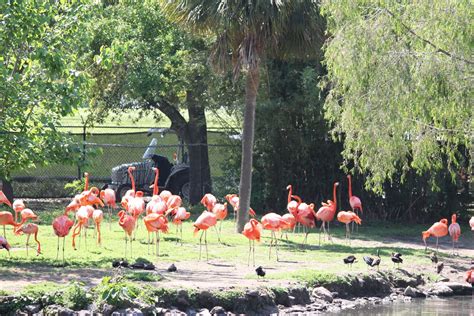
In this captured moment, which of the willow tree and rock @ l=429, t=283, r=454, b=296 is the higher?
the willow tree

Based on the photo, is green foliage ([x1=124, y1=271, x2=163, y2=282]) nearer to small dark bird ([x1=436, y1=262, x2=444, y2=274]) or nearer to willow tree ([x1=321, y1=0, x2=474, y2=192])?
willow tree ([x1=321, y1=0, x2=474, y2=192])

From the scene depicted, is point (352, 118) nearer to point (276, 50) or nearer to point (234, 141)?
point (276, 50)

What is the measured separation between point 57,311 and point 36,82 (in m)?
4.43

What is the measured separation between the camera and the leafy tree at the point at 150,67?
23938mm

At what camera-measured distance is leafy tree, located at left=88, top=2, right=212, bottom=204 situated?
23.9m

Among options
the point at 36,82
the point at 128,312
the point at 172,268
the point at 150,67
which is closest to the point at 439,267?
the point at 172,268

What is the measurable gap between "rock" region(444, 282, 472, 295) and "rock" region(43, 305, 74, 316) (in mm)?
7425

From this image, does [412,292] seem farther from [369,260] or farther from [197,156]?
[197,156]

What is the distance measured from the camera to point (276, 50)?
19.8 meters

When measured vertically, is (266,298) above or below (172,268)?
below

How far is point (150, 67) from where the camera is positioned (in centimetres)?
2420

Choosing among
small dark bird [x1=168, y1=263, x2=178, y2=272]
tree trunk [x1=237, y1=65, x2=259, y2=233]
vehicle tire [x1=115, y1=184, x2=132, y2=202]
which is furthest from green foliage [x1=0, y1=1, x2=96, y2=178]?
vehicle tire [x1=115, y1=184, x2=132, y2=202]

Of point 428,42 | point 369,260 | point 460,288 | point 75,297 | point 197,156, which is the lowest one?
point 460,288

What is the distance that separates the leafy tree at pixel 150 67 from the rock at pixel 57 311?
12370 millimetres
